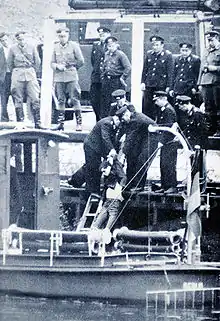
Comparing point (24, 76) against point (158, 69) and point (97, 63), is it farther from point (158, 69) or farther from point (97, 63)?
point (158, 69)

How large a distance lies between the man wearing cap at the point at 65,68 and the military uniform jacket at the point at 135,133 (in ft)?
1.20

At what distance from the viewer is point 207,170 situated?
6.02m

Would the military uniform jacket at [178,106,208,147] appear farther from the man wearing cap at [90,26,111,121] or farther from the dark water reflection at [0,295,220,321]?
the dark water reflection at [0,295,220,321]

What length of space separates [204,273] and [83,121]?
123 cm

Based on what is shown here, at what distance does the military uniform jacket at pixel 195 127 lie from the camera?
610cm

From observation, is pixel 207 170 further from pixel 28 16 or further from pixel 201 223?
pixel 28 16

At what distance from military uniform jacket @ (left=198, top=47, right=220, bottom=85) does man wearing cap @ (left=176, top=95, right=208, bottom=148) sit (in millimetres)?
159

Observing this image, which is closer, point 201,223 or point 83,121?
point 201,223

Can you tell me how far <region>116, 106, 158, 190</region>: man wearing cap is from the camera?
19.9ft

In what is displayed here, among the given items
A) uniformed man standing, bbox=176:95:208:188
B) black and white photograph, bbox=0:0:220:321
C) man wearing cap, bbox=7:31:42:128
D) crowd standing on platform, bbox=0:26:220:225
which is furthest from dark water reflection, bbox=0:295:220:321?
man wearing cap, bbox=7:31:42:128

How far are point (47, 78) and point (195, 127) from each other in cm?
94

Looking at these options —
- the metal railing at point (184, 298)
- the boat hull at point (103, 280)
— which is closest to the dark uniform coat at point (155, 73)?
the boat hull at point (103, 280)

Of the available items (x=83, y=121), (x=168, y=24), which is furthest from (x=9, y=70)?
(x=168, y=24)

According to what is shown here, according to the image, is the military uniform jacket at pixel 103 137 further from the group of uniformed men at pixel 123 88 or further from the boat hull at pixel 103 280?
the boat hull at pixel 103 280
